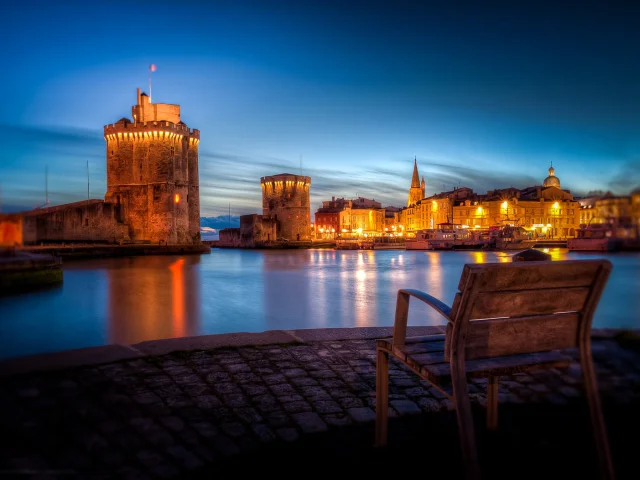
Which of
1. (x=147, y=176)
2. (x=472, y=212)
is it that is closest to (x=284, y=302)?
(x=147, y=176)

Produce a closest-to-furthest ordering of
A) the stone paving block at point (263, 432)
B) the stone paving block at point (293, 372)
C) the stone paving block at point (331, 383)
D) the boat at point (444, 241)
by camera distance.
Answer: the stone paving block at point (263, 432), the stone paving block at point (331, 383), the stone paving block at point (293, 372), the boat at point (444, 241)

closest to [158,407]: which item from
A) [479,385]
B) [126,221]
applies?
[479,385]

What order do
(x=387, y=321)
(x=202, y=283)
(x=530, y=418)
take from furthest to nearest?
(x=202, y=283)
(x=387, y=321)
(x=530, y=418)

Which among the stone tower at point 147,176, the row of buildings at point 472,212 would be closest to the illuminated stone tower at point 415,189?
the row of buildings at point 472,212

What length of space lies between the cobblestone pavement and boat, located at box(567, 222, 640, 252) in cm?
92

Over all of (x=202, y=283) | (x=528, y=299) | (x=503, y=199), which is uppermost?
(x=503, y=199)

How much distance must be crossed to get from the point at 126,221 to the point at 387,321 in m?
27.7

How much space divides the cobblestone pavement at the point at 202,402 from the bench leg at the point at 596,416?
0.73 m

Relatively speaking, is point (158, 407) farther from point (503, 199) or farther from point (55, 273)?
point (503, 199)

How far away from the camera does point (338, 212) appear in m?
81.4

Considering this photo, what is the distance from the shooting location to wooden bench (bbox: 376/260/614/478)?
Result: 5.49 ft

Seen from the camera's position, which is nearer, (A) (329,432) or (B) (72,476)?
(B) (72,476)

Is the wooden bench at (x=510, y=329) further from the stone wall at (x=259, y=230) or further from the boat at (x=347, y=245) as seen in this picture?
the boat at (x=347, y=245)

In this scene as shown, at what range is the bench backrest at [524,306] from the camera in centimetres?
169
